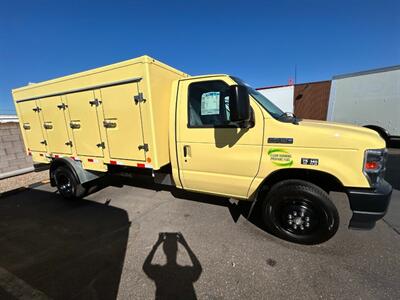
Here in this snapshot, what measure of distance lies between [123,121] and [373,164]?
3.59m

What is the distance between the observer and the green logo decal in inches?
101

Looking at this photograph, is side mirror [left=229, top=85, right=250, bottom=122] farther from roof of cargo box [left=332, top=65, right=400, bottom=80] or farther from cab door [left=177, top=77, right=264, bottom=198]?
roof of cargo box [left=332, top=65, right=400, bottom=80]

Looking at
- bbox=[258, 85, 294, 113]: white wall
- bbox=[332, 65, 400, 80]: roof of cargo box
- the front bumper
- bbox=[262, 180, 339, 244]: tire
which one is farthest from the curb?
bbox=[332, 65, 400, 80]: roof of cargo box

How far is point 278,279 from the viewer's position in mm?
2180

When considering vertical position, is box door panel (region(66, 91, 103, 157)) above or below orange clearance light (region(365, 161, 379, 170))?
above

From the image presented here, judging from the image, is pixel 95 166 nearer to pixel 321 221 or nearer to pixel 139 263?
pixel 139 263

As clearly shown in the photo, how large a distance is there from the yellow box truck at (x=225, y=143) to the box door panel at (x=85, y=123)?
0.02 meters

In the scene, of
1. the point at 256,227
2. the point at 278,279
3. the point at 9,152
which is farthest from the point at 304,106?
the point at 9,152

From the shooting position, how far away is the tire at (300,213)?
8.33 feet

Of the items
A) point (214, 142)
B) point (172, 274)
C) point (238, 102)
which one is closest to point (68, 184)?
point (172, 274)

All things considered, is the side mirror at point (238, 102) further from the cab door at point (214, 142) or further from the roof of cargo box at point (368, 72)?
the roof of cargo box at point (368, 72)

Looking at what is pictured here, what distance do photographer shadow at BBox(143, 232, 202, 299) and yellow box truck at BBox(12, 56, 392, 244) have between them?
1.04m

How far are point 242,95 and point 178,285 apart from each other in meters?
2.30

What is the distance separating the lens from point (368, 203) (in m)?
2.34
